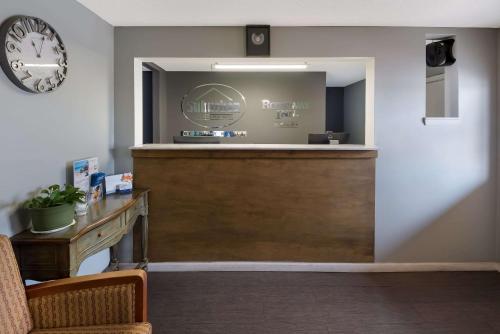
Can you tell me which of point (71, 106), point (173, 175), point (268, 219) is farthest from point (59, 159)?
point (268, 219)

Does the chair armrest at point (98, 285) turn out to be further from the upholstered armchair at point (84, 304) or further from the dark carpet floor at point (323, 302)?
the dark carpet floor at point (323, 302)

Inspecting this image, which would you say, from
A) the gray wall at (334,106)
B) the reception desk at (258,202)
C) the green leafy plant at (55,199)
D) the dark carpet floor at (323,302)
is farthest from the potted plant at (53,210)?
the gray wall at (334,106)

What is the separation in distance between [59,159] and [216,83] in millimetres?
3690

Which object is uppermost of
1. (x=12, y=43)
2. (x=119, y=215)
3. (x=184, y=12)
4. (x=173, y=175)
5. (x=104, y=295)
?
(x=184, y=12)

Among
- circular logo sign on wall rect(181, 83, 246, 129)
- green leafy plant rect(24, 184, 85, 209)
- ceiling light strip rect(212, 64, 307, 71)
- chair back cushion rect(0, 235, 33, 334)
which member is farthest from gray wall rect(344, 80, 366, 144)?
chair back cushion rect(0, 235, 33, 334)

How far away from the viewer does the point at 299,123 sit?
19.4 feet

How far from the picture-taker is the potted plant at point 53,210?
1.83 metres

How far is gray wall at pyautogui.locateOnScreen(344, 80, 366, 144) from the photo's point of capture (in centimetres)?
721

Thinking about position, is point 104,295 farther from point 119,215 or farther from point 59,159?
point 59,159

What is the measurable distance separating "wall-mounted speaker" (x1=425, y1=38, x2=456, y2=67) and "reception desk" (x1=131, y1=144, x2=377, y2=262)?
1.12 metres

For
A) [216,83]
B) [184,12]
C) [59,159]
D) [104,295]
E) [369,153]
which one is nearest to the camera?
[104,295]

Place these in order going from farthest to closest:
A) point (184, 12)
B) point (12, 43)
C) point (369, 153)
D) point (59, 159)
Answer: point (369, 153) < point (184, 12) < point (59, 159) < point (12, 43)

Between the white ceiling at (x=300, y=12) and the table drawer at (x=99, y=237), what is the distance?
1682mm

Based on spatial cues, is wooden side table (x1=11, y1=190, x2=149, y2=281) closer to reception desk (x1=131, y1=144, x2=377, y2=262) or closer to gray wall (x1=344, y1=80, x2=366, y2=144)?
reception desk (x1=131, y1=144, x2=377, y2=262)
